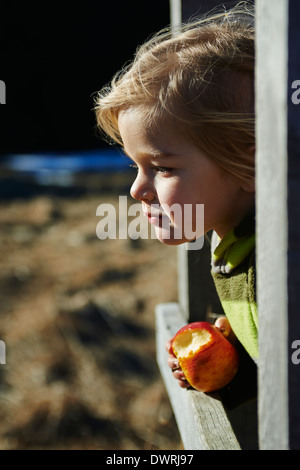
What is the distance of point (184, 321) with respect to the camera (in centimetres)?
155

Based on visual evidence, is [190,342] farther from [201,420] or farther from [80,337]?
[80,337]

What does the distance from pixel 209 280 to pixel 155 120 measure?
54 centimetres

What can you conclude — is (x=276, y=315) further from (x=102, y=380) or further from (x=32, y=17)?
(x=32, y=17)

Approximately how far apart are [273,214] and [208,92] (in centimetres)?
50

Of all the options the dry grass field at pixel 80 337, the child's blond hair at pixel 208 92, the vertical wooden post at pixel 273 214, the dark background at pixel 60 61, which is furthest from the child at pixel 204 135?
the dark background at pixel 60 61

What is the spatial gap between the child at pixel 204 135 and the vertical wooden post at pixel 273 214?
1.41ft

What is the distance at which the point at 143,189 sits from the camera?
113cm

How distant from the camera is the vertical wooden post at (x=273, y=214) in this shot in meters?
0.58

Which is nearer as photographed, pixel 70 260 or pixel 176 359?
pixel 176 359

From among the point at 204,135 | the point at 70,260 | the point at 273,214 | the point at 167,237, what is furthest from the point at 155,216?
the point at 70,260

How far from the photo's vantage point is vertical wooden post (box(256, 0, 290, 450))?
58 cm
